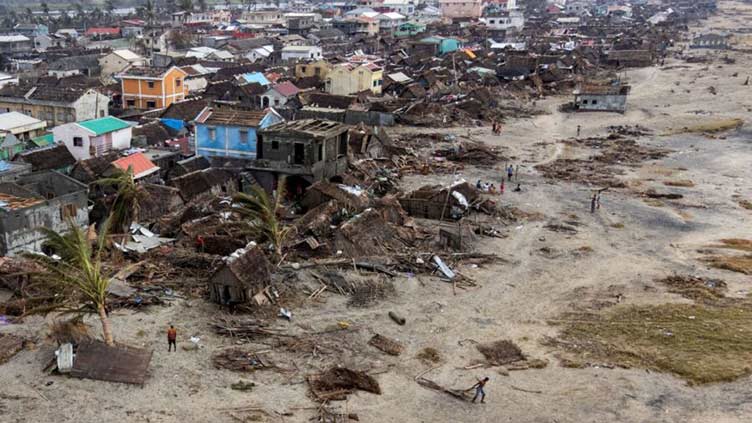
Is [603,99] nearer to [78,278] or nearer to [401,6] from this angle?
[78,278]

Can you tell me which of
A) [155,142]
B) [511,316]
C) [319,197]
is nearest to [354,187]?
[319,197]

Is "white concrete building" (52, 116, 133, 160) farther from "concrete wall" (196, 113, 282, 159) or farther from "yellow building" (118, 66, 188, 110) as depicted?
"yellow building" (118, 66, 188, 110)

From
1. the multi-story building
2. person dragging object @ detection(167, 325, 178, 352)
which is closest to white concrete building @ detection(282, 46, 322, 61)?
the multi-story building

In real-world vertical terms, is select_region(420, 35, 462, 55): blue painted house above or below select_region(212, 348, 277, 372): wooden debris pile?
above

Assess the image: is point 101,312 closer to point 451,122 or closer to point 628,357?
point 628,357

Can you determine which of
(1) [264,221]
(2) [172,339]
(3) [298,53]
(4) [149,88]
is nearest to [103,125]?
(1) [264,221]
